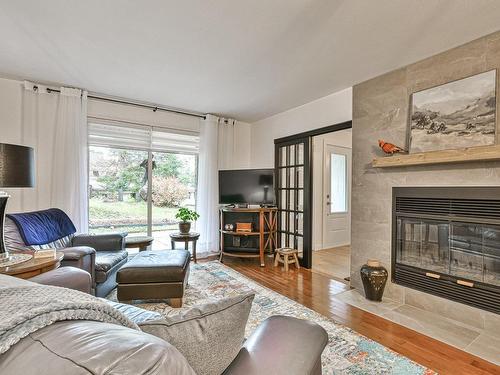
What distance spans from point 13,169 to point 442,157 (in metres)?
3.26

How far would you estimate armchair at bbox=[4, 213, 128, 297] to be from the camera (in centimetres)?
233

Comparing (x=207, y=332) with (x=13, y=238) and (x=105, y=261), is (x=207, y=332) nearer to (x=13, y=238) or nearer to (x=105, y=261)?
(x=105, y=261)

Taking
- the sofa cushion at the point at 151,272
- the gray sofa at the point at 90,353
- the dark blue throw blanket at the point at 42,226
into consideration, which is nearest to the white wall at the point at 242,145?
the sofa cushion at the point at 151,272

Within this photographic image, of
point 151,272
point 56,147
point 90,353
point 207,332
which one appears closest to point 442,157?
point 207,332

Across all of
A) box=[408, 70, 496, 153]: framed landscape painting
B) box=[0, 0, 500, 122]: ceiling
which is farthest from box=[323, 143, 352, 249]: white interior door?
box=[408, 70, 496, 153]: framed landscape painting

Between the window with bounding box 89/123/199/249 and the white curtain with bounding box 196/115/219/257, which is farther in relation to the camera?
the white curtain with bounding box 196/115/219/257

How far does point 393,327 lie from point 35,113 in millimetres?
4655

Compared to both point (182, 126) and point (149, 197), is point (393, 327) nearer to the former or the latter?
point (149, 197)

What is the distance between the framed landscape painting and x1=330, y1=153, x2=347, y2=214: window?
8.77 ft

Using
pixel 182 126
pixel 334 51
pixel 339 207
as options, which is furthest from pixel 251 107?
pixel 339 207

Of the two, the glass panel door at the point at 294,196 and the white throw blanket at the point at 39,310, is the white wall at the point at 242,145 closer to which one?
the glass panel door at the point at 294,196

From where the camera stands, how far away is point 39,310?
1.71 ft

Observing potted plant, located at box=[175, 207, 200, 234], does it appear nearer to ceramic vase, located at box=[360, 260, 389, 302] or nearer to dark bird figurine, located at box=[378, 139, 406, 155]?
ceramic vase, located at box=[360, 260, 389, 302]

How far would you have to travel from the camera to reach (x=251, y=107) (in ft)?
13.7
